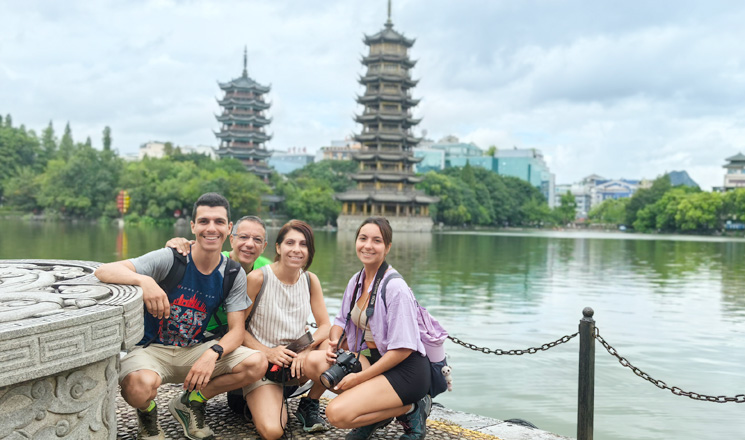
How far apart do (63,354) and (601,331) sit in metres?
7.36

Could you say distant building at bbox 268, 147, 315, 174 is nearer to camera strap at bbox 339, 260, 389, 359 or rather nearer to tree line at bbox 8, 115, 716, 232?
tree line at bbox 8, 115, 716, 232

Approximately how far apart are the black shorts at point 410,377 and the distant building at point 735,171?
65.2 meters

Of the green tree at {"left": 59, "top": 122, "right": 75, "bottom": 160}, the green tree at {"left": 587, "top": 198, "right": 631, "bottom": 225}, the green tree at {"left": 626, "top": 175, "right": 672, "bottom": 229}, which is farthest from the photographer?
the green tree at {"left": 587, "top": 198, "right": 631, "bottom": 225}

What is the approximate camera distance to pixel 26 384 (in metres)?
2.21

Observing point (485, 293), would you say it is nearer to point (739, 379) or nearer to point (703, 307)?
point (703, 307)

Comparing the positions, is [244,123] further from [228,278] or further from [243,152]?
[228,278]

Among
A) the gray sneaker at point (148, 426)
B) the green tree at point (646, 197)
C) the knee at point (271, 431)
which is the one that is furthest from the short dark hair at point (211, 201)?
the green tree at point (646, 197)

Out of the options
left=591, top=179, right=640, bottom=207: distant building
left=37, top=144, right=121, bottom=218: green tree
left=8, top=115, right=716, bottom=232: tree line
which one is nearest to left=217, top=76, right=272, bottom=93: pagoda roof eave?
left=8, top=115, right=716, bottom=232: tree line

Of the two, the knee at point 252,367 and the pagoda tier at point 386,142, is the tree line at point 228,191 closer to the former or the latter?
the pagoda tier at point 386,142

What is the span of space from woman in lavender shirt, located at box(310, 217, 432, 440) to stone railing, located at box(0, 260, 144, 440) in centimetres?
97

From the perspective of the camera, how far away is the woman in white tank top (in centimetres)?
320

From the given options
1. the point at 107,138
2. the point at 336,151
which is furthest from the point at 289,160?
the point at 107,138

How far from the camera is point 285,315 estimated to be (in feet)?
10.9

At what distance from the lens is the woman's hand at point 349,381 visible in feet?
9.70
